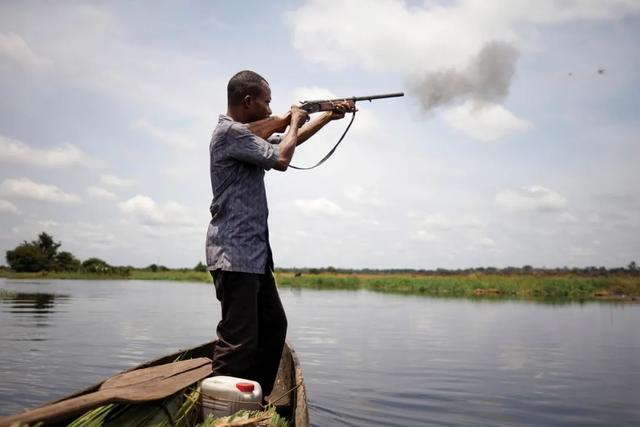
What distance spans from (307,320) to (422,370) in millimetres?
7526

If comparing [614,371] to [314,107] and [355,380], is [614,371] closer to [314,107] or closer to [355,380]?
[355,380]

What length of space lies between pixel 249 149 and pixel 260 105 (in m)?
0.42

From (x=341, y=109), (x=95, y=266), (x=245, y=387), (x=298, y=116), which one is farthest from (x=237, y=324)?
(x=95, y=266)

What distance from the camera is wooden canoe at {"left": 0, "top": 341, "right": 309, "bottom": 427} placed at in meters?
2.21

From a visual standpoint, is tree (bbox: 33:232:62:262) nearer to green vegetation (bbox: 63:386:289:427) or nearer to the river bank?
the river bank

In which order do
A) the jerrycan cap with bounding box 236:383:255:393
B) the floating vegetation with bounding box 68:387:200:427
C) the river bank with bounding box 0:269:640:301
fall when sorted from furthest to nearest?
the river bank with bounding box 0:269:640:301 < the jerrycan cap with bounding box 236:383:255:393 < the floating vegetation with bounding box 68:387:200:427

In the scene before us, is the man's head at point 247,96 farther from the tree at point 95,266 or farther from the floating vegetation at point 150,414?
the tree at point 95,266

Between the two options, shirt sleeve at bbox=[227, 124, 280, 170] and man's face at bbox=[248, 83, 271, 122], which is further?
man's face at bbox=[248, 83, 271, 122]

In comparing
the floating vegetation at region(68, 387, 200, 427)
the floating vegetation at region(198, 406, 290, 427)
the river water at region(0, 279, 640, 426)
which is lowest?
the river water at region(0, 279, 640, 426)

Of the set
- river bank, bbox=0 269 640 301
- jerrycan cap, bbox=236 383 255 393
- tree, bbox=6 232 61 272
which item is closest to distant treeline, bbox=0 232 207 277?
tree, bbox=6 232 61 272

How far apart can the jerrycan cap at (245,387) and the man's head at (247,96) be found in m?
1.60

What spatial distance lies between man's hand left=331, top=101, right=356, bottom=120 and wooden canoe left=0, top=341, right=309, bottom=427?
1.82 meters

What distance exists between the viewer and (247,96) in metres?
3.41

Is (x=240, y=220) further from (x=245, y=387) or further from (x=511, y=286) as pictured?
(x=511, y=286)
